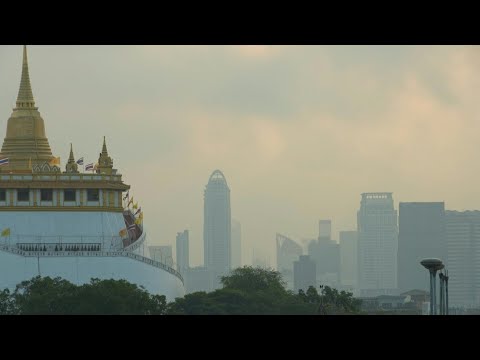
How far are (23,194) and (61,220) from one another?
243cm

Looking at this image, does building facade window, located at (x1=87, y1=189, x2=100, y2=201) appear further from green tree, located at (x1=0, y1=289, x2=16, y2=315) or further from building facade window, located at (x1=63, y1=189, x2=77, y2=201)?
green tree, located at (x1=0, y1=289, x2=16, y2=315)

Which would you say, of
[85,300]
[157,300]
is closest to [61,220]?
[157,300]

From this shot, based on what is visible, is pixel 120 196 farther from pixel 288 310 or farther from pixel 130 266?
pixel 288 310

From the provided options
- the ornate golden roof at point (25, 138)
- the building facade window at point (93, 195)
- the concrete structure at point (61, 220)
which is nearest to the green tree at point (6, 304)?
the concrete structure at point (61, 220)

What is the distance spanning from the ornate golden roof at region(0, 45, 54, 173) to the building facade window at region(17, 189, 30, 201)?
1.83 meters

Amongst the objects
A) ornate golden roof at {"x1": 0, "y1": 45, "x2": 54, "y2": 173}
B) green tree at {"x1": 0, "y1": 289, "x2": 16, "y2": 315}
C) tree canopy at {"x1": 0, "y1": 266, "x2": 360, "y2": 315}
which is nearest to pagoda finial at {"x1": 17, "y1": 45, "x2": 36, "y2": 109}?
ornate golden roof at {"x1": 0, "y1": 45, "x2": 54, "y2": 173}

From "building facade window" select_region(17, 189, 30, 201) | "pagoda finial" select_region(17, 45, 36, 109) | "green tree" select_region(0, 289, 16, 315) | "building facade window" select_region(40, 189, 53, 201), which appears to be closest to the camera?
"green tree" select_region(0, 289, 16, 315)

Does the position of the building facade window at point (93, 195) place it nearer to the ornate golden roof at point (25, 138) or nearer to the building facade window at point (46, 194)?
the building facade window at point (46, 194)

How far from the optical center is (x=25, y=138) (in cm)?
10238

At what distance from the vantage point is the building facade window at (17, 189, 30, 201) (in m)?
98.9

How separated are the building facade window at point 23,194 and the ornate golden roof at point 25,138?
1.83 metres

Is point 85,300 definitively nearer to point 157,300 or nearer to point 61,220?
point 157,300
